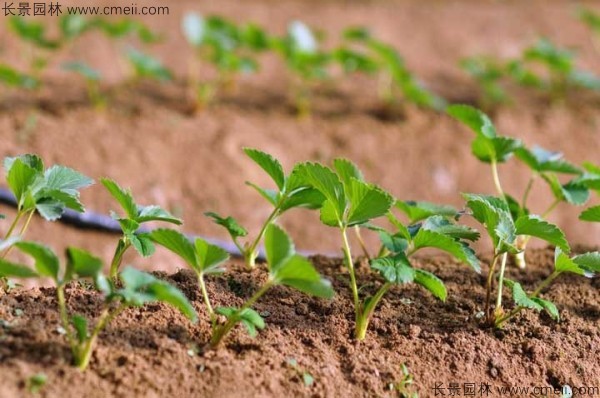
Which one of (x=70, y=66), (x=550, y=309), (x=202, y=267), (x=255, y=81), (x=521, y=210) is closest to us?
(x=202, y=267)

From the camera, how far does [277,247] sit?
1425 millimetres

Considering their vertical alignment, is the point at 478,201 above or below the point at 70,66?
below

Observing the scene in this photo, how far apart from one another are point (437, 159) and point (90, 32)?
189 cm

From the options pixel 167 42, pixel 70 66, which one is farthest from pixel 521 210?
pixel 167 42

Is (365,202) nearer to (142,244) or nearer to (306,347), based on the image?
(306,347)

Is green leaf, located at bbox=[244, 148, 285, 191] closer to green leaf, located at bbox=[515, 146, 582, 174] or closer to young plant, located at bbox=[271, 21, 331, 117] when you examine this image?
green leaf, located at bbox=[515, 146, 582, 174]

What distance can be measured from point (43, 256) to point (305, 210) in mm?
2110

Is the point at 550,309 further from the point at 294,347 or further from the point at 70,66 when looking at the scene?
the point at 70,66

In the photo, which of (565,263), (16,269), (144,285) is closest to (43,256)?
(16,269)

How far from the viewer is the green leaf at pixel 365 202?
61.6 inches

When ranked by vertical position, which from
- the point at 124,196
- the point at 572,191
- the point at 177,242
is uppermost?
the point at 572,191

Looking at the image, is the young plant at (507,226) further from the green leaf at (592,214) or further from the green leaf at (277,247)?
the green leaf at (277,247)

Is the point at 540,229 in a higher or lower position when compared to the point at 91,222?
lower

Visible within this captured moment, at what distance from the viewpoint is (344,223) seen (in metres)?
1.64
